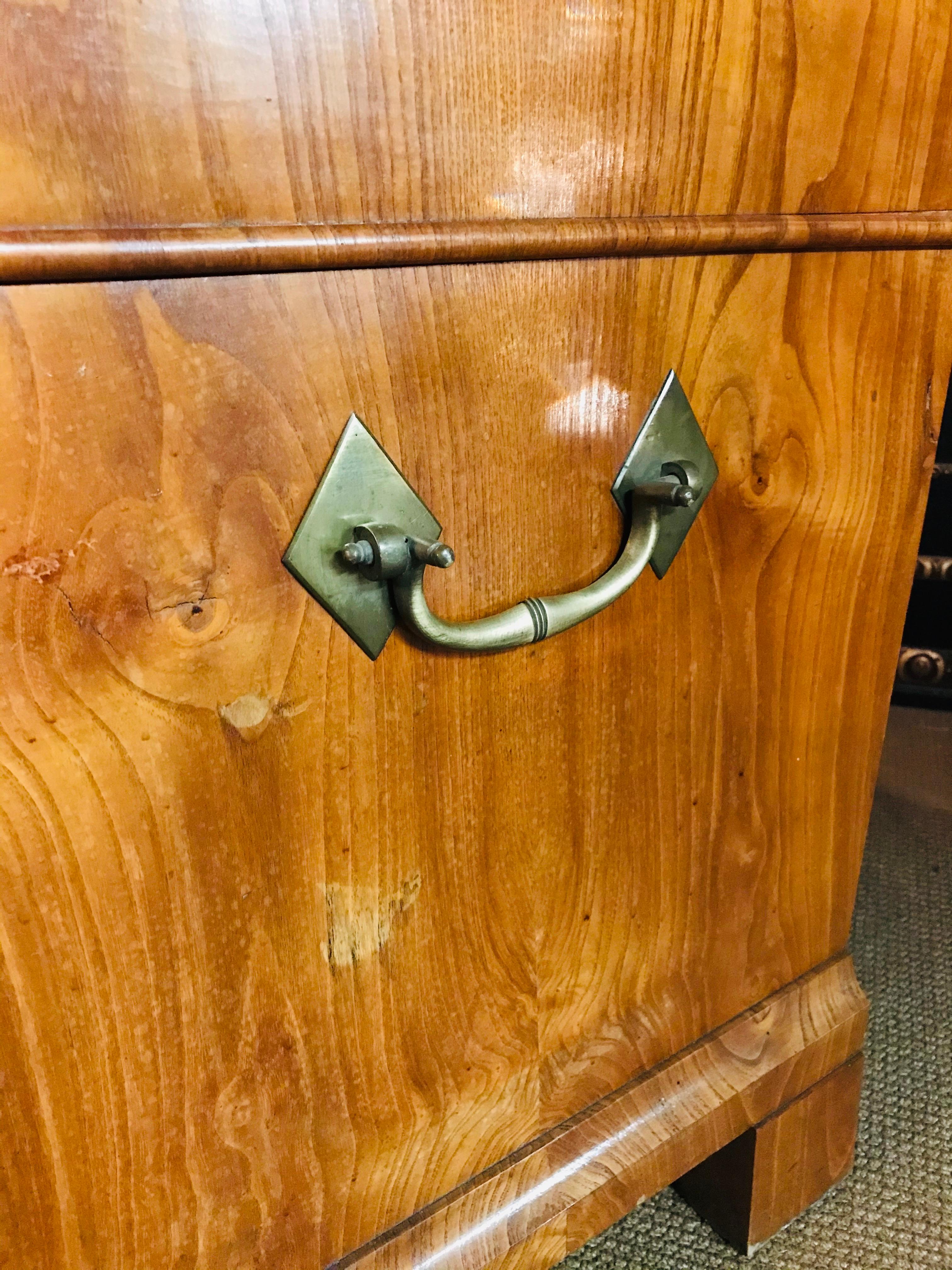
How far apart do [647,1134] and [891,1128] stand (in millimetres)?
280

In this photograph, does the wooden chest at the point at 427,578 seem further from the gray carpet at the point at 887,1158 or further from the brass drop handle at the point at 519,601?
the gray carpet at the point at 887,1158

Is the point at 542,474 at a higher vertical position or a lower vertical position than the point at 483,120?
lower

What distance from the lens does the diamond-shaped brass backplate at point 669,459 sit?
1.22ft

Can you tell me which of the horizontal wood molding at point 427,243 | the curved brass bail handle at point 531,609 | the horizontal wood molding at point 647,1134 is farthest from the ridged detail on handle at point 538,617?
the horizontal wood molding at point 647,1134

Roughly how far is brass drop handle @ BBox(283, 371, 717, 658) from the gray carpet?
0.45 meters

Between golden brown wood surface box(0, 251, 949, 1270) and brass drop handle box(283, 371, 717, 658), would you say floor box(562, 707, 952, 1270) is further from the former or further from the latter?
brass drop handle box(283, 371, 717, 658)

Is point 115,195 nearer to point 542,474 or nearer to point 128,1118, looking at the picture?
point 542,474

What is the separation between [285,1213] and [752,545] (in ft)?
1.06

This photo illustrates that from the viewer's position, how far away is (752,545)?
→ 0.43 m

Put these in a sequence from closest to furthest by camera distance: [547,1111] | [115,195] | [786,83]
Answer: [115,195] → [786,83] → [547,1111]

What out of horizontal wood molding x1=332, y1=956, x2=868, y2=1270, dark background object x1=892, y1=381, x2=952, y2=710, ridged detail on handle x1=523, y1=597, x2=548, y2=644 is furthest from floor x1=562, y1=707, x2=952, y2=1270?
ridged detail on handle x1=523, y1=597, x2=548, y2=644

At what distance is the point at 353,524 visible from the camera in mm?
312

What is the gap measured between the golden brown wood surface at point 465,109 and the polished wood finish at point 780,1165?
0.48 m

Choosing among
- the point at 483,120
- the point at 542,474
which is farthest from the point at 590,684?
the point at 483,120
